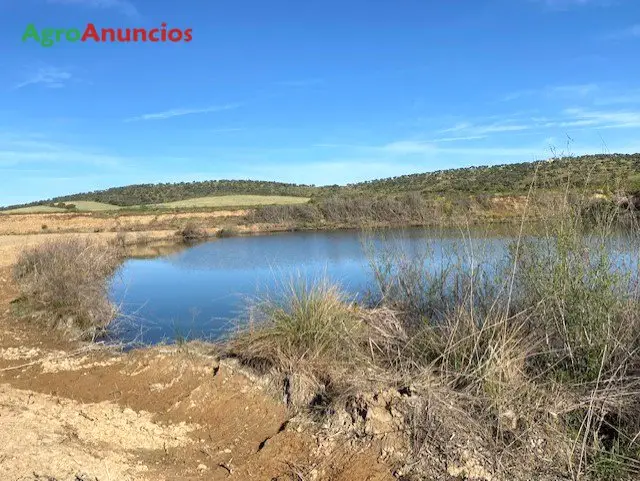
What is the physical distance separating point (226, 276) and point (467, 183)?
36.2 m

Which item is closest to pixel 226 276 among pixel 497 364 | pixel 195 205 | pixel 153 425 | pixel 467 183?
pixel 153 425

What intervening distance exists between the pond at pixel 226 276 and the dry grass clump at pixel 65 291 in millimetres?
657

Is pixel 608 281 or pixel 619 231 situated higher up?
pixel 619 231

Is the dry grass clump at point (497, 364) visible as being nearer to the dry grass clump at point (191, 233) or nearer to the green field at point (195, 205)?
the dry grass clump at point (191, 233)

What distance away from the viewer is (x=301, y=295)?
21.8 feet

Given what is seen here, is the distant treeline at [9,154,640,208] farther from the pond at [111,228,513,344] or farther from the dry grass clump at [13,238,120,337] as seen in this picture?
the dry grass clump at [13,238,120,337]

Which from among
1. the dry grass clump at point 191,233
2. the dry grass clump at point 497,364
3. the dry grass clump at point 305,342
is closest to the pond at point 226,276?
the dry grass clump at point 305,342

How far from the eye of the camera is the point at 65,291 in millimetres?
11648

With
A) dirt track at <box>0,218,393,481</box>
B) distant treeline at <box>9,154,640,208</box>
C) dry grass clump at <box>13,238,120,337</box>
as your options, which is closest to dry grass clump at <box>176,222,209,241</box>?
distant treeline at <box>9,154,640,208</box>

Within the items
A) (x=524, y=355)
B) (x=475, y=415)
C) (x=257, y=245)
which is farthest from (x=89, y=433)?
(x=257, y=245)

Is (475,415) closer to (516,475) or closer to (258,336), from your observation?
(516,475)

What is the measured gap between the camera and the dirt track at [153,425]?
4457 millimetres

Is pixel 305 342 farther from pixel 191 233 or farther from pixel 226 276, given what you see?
pixel 191 233

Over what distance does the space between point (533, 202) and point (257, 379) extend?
3.91 metres
